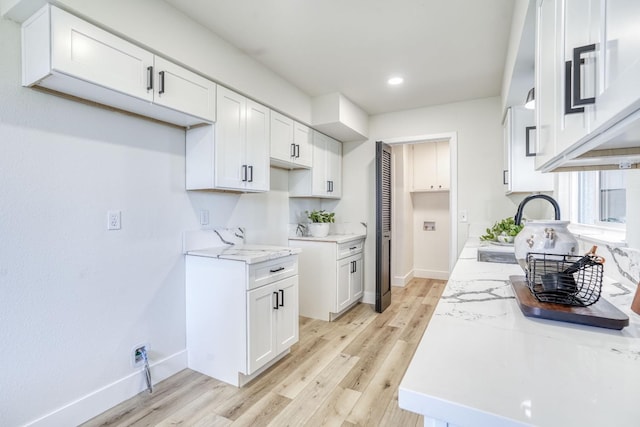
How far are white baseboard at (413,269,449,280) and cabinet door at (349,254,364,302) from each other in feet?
5.83

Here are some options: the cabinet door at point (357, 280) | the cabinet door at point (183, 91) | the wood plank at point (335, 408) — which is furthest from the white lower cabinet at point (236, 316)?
the cabinet door at point (357, 280)

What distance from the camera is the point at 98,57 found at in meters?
1.55

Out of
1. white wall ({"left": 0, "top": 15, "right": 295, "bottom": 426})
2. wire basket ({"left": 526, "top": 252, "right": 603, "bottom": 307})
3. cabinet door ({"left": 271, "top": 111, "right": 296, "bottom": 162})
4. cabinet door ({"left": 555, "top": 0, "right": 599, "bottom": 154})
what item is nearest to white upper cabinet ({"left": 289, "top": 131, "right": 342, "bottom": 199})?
cabinet door ({"left": 271, "top": 111, "right": 296, "bottom": 162})

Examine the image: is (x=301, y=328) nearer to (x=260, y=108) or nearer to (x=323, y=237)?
(x=323, y=237)

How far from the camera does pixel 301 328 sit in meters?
3.14

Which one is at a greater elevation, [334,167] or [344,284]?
[334,167]

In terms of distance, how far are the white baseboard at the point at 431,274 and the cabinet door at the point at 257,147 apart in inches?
142

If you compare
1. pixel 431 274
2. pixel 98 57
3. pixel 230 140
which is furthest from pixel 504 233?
pixel 98 57

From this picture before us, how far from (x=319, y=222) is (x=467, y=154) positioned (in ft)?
6.01

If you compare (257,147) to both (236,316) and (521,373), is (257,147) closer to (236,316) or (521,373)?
(236,316)

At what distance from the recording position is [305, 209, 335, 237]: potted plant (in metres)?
3.61

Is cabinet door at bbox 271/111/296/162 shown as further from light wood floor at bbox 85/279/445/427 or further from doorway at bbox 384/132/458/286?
doorway at bbox 384/132/458/286

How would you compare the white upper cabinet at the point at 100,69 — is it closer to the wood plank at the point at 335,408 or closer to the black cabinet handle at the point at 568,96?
the black cabinet handle at the point at 568,96

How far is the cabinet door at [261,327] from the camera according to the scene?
6.87 feet
